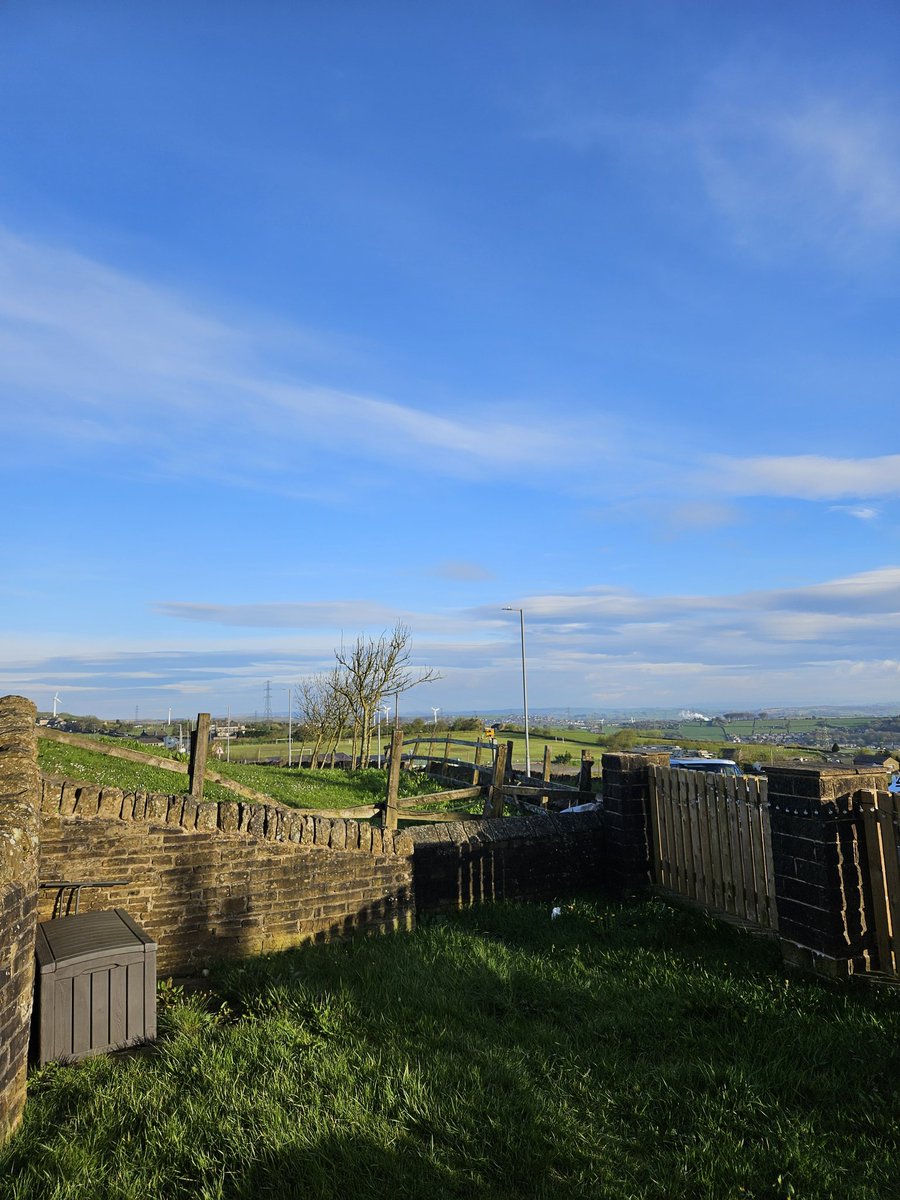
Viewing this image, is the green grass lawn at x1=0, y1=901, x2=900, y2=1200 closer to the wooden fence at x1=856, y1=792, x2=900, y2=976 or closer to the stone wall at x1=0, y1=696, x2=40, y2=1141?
the stone wall at x1=0, y1=696, x2=40, y2=1141

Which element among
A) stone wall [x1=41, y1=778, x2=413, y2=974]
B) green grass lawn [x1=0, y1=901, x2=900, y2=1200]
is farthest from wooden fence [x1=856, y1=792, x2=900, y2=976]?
stone wall [x1=41, y1=778, x2=413, y2=974]

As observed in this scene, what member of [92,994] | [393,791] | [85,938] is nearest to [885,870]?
[92,994]

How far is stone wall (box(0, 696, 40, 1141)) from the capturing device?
4.06 metres

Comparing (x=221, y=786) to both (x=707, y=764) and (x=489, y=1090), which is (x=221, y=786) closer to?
(x=489, y=1090)

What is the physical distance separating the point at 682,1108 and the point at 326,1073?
202 centimetres

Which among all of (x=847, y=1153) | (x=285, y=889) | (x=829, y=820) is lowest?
(x=847, y=1153)

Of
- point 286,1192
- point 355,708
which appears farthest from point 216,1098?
point 355,708

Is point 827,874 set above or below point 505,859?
above

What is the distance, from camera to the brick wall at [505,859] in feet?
27.1

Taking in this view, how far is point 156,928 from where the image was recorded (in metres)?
6.70

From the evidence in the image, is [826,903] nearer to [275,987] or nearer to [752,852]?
[752,852]

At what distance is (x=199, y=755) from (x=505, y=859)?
4722mm

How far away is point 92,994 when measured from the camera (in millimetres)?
5195

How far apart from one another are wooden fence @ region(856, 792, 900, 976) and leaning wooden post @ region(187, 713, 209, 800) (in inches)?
318
